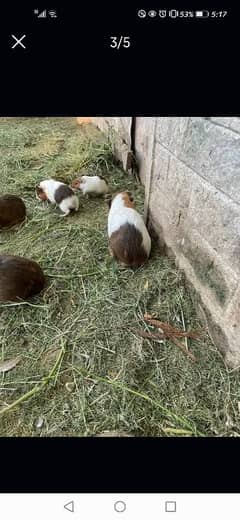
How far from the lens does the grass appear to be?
1419 mm

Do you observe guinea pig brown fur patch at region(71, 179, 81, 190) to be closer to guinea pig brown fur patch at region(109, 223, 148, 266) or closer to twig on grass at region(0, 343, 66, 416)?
guinea pig brown fur patch at region(109, 223, 148, 266)

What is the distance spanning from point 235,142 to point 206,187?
0.97 ft

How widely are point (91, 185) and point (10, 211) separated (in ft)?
2.69

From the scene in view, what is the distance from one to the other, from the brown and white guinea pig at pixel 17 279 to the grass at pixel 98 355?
0.08 m

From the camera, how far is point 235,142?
1.24 m

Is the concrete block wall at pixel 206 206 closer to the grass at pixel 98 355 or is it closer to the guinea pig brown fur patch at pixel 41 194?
the grass at pixel 98 355

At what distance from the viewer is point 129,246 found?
209 cm

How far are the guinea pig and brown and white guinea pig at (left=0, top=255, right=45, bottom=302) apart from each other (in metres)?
1.29

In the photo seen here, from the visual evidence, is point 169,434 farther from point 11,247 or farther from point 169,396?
point 11,247
